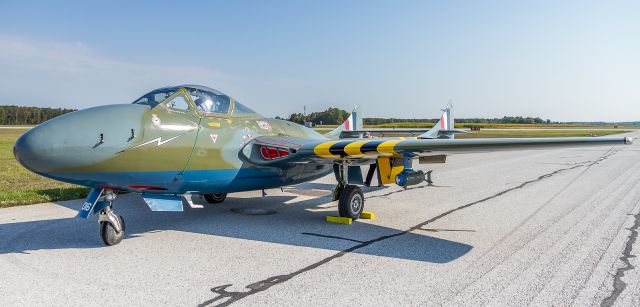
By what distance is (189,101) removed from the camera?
7602 millimetres

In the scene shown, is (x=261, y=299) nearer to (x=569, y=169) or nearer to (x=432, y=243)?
(x=432, y=243)

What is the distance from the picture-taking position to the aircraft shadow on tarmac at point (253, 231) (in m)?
6.81

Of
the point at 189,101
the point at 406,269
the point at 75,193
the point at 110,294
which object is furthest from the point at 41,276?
the point at 75,193

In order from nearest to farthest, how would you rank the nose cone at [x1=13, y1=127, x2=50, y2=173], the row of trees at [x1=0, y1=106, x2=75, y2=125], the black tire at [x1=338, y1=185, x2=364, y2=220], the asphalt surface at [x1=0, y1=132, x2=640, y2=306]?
1. the asphalt surface at [x1=0, y1=132, x2=640, y2=306]
2. the nose cone at [x1=13, y1=127, x2=50, y2=173]
3. the black tire at [x1=338, y1=185, x2=364, y2=220]
4. the row of trees at [x1=0, y1=106, x2=75, y2=125]

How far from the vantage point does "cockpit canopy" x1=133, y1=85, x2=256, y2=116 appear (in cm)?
738

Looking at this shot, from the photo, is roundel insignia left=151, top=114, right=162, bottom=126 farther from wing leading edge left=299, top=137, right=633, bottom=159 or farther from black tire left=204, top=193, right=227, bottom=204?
black tire left=204, top=193, right=227, bottom=204

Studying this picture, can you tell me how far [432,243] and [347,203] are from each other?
7.12 ft

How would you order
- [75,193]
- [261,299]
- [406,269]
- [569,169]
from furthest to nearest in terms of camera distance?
[569,169]
[75,193]
[406,269]
[261,299]

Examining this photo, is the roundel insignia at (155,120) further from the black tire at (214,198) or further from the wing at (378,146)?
the black tire at (214,198)

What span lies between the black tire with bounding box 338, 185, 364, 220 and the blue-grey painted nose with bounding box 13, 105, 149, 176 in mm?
4121

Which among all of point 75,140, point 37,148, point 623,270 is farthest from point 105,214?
point 623,270

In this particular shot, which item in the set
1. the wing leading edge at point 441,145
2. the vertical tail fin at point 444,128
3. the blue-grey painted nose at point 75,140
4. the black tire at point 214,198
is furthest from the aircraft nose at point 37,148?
the vertical tail fin at point 444,128

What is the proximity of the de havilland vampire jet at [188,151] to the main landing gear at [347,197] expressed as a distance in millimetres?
21

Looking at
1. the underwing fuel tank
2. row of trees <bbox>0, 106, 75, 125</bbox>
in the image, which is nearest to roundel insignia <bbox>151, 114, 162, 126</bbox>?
the underwing fuel tank
